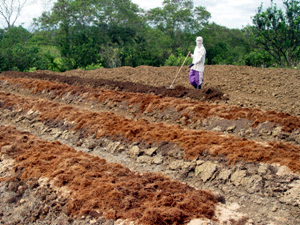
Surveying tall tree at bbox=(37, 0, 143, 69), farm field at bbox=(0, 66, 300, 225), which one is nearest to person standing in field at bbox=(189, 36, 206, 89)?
farm field at bbox=(0, 66, 300, 225)

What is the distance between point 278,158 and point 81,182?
9.67 feet

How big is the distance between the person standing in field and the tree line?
8986mm

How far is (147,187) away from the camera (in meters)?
4.02

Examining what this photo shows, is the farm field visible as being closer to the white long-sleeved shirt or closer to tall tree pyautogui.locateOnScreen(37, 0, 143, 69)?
the white long-sleeved shirt

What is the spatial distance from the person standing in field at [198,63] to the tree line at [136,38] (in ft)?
29.5

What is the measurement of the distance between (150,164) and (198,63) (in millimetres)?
5622

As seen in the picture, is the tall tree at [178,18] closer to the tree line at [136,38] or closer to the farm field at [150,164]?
the tree line at [136,38]

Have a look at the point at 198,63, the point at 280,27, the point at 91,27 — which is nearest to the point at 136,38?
the point at 91,27

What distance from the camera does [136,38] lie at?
24219 millimetres

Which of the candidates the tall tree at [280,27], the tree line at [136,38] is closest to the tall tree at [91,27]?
the tree line at [136,38]

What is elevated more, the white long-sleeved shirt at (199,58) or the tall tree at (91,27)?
the tall tree at (91,27)

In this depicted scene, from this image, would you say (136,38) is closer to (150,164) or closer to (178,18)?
(178,18)

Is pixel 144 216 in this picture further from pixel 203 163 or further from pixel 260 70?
pixel 260 70

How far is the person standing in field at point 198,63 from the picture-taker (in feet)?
33.3
